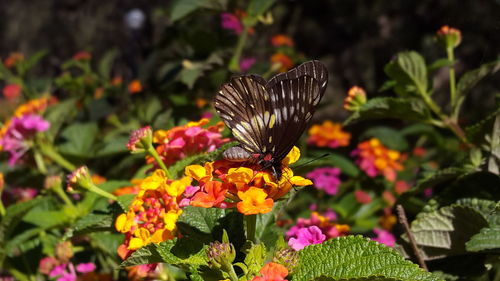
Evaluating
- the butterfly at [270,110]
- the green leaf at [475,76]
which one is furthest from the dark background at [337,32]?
the butterfly at [270,110]

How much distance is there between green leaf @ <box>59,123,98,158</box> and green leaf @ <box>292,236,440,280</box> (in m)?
1.04

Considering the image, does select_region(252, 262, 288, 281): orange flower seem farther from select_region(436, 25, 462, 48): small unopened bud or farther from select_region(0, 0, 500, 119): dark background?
select_region(0, 0, 500, 119): dark background

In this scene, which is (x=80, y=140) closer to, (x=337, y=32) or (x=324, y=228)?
(x=324, y=228)

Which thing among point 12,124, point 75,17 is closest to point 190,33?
point 12,124

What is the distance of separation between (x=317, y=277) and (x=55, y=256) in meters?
0.78

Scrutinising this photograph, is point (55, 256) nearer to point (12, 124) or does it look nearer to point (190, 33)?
point (12, 124)

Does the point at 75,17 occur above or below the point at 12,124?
above

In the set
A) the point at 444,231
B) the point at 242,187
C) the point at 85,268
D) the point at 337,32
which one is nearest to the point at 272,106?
the point at 242,187

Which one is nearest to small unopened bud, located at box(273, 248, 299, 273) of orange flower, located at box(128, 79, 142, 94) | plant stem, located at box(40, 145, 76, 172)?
plant stem, located at box(40, 145, 76, 172)

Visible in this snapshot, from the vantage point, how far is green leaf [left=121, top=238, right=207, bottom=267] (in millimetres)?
794

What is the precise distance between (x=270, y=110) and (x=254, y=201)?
0.63 feet

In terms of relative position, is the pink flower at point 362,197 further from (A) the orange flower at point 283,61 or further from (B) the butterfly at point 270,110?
(B) the butterfly at point 270,110

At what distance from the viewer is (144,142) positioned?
3.19 feet

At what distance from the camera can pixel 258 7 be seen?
5.67 ft
